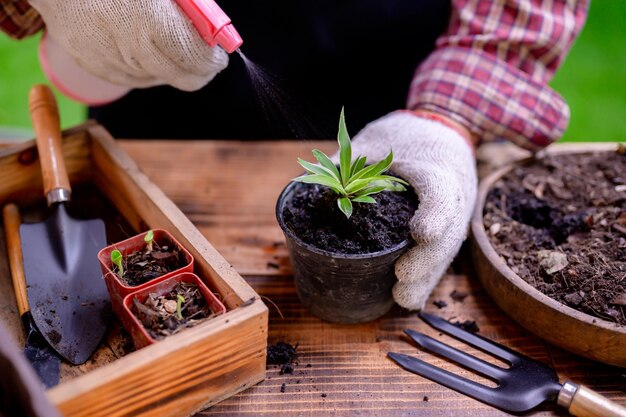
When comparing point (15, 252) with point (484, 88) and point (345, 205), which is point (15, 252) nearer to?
point (345, 205)

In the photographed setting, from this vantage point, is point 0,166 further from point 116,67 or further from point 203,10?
point 203,10

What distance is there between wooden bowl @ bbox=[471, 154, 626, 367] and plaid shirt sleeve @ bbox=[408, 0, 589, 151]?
29 centimetres

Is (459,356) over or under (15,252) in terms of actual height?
under

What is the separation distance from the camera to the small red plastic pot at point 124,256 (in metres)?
0.89

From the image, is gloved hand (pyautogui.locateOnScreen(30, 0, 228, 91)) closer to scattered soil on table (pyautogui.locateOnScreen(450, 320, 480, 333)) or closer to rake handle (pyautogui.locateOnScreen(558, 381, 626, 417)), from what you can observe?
scattered soil on table (pyautogui.locateOnScreen(450, 320, 480, 333))

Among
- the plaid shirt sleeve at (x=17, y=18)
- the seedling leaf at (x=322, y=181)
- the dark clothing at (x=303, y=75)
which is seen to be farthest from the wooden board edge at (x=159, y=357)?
the plaid shirt sleeve at (x=17, y=18)

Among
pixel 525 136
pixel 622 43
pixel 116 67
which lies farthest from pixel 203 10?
pixel 622 43

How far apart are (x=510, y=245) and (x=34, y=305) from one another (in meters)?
0.85

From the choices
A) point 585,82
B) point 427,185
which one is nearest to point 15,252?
point 427,185

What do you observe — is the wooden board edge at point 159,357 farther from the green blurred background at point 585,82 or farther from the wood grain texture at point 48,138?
the green blurred background at point 585,82

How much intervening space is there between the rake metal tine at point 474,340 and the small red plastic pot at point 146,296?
0.40 meters

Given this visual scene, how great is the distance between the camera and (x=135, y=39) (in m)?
1.02

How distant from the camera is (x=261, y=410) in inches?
35.2

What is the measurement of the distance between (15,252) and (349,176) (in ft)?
2.06
